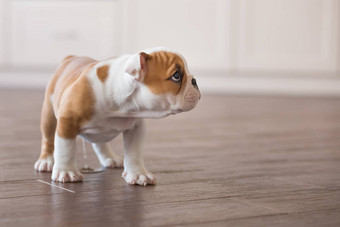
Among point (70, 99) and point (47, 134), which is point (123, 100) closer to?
point (70, 99)

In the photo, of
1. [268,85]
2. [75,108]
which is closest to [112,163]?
[75,108]

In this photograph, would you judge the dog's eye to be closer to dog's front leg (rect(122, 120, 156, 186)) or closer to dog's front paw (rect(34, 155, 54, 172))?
dog's front leg (rect(122, 120, 156, 186))

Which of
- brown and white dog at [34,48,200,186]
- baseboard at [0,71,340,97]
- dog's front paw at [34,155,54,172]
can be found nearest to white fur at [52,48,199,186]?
brown and white dog at [34,48,200,186]

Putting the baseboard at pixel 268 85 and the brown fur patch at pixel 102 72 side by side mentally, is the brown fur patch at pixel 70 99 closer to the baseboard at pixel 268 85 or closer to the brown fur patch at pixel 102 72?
the brown fur patch at pixel 102 72

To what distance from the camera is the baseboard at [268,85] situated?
373 centimetres

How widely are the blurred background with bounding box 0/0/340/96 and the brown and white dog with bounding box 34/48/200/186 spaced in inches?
105

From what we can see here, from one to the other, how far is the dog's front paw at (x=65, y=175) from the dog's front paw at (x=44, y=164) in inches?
5.1

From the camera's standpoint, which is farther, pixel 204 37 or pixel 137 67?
pixel 204 37

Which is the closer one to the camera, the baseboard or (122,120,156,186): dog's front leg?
(122,120,156,186): dog's front leg

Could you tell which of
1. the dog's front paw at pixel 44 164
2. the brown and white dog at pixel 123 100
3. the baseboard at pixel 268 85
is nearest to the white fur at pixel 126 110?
the brown and white dog at pixel 123 100

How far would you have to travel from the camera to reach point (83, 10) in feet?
12.6

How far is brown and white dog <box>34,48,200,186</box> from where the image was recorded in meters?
1.04

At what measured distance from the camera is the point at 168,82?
104cm

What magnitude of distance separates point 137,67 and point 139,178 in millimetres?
250
